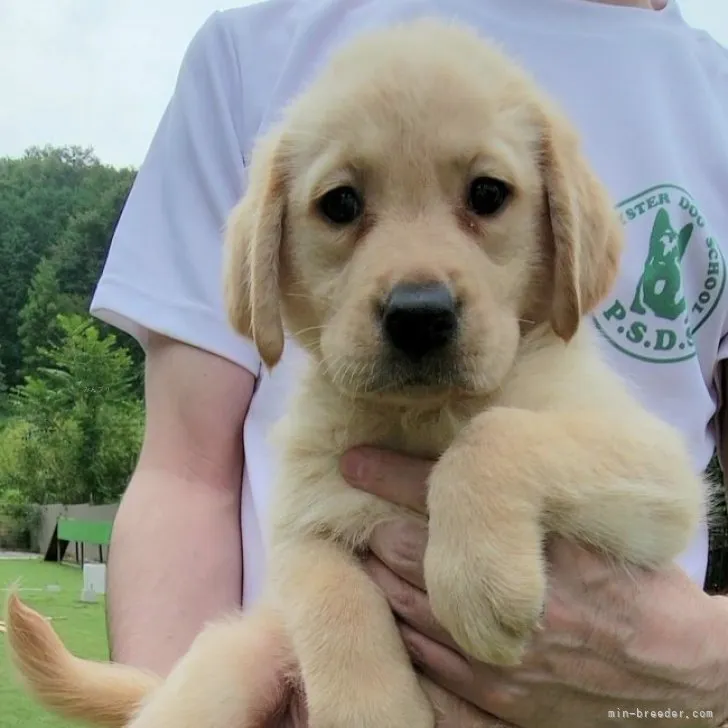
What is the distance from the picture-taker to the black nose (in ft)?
4.33

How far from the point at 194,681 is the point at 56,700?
0.36m

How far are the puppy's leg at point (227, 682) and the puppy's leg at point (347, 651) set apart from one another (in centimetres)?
11

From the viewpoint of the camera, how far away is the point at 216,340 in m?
2.05

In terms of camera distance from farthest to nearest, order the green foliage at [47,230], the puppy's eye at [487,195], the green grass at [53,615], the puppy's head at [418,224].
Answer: the green foliage at [47,230]
the green grass at [53,615]
the puppy's eye at [487,195]
the puppy's head at [418,224]

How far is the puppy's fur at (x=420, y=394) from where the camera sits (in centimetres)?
134

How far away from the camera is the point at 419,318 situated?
52.6 inches

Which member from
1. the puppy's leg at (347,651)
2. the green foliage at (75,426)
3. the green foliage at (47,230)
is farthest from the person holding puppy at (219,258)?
the green foliage at (75,426)

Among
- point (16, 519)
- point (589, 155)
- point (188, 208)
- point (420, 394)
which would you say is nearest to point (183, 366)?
point (188, 208)

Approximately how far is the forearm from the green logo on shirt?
1060mm

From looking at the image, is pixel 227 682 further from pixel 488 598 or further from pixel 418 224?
pixel 418 224

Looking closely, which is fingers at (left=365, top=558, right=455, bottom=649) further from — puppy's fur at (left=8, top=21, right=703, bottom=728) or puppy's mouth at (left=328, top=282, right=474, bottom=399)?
puppy's mouth at (left=328, top=282, right=474, bottom=399)

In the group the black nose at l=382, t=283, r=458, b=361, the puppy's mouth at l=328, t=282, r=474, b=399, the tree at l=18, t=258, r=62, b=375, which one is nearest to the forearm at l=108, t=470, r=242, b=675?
the puppy's mouth at l=328, t=282, r=474, b=399

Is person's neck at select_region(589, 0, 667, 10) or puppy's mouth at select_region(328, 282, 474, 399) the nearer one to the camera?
puppy's mouth at select_region(328, 282, 474, 399)

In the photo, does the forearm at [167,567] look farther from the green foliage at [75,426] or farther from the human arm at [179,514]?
the green foliage at [75,426]
